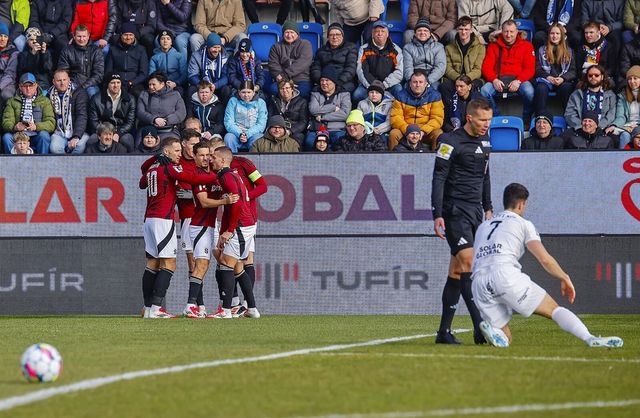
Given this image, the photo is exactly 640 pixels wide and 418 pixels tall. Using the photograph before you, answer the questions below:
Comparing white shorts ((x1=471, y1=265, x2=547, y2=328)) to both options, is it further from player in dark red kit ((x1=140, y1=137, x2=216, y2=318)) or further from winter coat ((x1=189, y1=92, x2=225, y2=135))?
winter coat ((x1=189, y1=92, x2=225, y2=135))

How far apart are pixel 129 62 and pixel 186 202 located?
210 inches

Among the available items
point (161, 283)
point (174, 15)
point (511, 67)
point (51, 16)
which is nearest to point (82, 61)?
point (51, 16)

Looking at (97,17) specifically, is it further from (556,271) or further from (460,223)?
(556,271)

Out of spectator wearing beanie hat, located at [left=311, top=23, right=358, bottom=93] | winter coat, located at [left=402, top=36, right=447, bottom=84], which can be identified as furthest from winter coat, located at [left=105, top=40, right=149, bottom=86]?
winter coat, located at [left=402, top=36, right=447, bottom=84]

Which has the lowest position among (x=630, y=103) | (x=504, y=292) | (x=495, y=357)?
(x=495, y=357)

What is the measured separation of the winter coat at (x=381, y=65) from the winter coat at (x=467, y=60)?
2.66 ft

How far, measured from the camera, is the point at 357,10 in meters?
21.3

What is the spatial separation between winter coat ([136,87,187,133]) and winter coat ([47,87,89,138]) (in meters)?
0.85

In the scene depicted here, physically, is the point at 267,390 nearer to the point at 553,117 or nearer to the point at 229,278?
the point at 229,278

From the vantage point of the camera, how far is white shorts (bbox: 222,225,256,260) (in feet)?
50.1

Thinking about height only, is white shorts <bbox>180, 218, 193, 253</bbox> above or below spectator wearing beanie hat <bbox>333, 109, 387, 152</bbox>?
below

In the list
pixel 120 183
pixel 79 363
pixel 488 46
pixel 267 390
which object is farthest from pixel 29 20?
pixel 267 390

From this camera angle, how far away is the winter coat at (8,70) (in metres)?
20.1

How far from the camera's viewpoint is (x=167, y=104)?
768 inches
